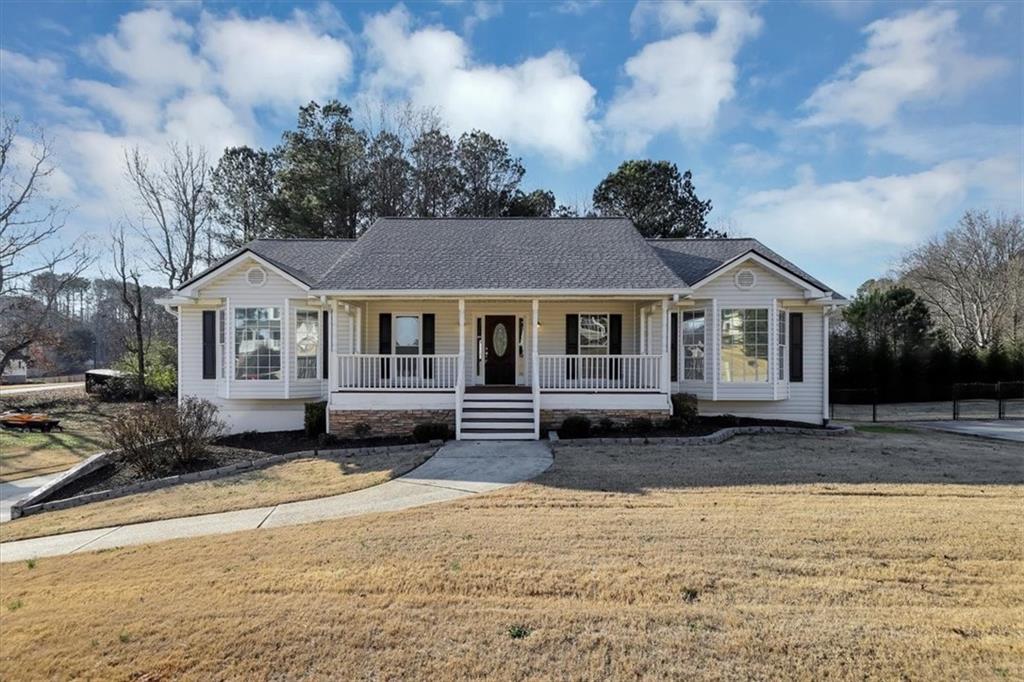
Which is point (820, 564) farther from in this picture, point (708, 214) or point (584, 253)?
point (708, 214)

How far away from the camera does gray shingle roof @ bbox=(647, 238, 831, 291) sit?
15.6 meters

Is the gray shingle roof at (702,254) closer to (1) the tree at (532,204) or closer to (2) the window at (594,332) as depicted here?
(2) the window at (594,332)

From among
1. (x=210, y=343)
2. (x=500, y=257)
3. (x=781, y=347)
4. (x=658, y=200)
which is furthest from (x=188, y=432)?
(x=658, y=200)

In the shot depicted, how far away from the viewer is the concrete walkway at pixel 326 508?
7.22 meters

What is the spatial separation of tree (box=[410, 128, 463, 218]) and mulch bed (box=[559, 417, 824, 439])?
22692 millimetres

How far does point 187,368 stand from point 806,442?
16.5m

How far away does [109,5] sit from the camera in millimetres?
11438

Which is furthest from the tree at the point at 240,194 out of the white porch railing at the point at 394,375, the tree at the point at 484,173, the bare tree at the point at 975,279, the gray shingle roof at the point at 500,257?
the bare tree at the point at 975,279

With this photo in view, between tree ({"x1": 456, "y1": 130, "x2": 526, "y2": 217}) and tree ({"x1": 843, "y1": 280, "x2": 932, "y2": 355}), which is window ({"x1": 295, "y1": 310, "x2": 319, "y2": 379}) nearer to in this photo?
tree ({"x1": 456, "y1": 130, "x2": 526, "y2": 217})

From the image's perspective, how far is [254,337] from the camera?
14.5 metres

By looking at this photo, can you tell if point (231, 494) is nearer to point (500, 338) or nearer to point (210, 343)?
point (210, 343)

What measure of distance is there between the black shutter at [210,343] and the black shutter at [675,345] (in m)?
13.0

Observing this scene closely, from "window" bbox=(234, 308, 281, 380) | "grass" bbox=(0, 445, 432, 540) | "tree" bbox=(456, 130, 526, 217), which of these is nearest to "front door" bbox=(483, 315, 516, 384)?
"grass" bbox=(0, 445, 432, 540)

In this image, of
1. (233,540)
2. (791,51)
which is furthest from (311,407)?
(791,51)
